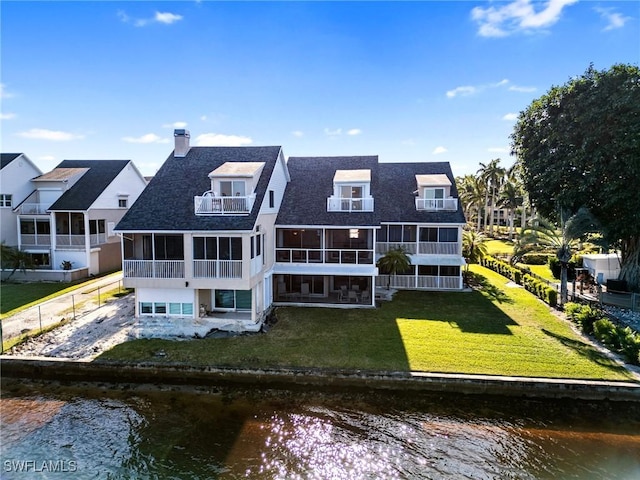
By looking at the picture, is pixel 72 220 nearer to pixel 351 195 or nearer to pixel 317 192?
pixel 317 192

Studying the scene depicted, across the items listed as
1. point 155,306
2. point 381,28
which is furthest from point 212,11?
point 155,306

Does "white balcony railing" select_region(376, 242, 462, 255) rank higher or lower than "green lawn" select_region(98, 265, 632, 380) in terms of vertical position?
higher

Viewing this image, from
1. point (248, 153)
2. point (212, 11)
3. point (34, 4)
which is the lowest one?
point (248, 153)

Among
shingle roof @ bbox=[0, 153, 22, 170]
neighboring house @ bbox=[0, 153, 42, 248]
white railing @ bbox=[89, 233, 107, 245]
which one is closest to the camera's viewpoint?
white railing @ bbox=[89, 233, 107, 245]

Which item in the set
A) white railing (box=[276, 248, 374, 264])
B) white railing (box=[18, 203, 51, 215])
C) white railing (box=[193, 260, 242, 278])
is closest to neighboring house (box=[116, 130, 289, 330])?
white railing (box=[193, 260, 242, 278])

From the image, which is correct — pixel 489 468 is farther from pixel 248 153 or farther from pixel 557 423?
pixel 248 153

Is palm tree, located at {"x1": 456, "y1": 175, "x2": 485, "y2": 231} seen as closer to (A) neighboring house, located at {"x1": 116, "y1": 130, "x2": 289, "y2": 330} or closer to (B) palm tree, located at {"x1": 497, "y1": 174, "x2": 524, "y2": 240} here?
(B) palm tree, located at {"x1": 497, "y1": 174, "x2": 524, "y2": 240}

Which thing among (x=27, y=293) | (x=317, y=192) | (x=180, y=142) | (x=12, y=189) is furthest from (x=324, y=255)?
(x=12, y=189)
